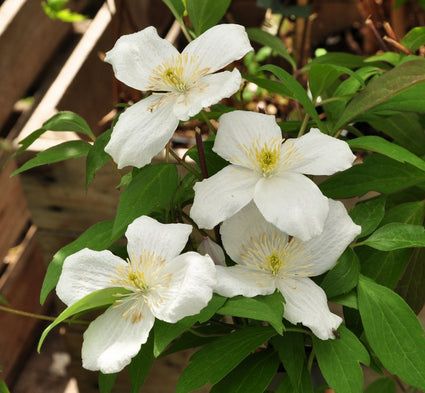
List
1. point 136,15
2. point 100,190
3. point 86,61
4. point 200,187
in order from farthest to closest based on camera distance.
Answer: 1. point 136,15
2. point 86,61
3. point 100,190
4. point 200,187

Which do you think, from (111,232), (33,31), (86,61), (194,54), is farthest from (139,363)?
(33,31)

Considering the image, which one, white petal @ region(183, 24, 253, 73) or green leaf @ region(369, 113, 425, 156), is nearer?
white petal @ region(183, 24, 253, 73)

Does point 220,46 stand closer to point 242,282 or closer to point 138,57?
point 138,57

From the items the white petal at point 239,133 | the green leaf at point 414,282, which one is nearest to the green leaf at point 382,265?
the green leaf at point 414,282

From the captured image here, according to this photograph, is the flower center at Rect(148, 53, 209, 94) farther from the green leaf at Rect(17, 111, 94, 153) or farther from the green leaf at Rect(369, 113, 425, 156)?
the green leaf at Rect(369, 113, 425, 156)

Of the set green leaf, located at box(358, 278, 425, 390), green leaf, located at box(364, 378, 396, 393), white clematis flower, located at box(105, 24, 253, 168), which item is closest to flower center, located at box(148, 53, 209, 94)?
white clematis flower, located at box(105, 24, 253, 168)

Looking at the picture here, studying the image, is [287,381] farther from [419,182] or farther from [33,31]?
[33,31]
